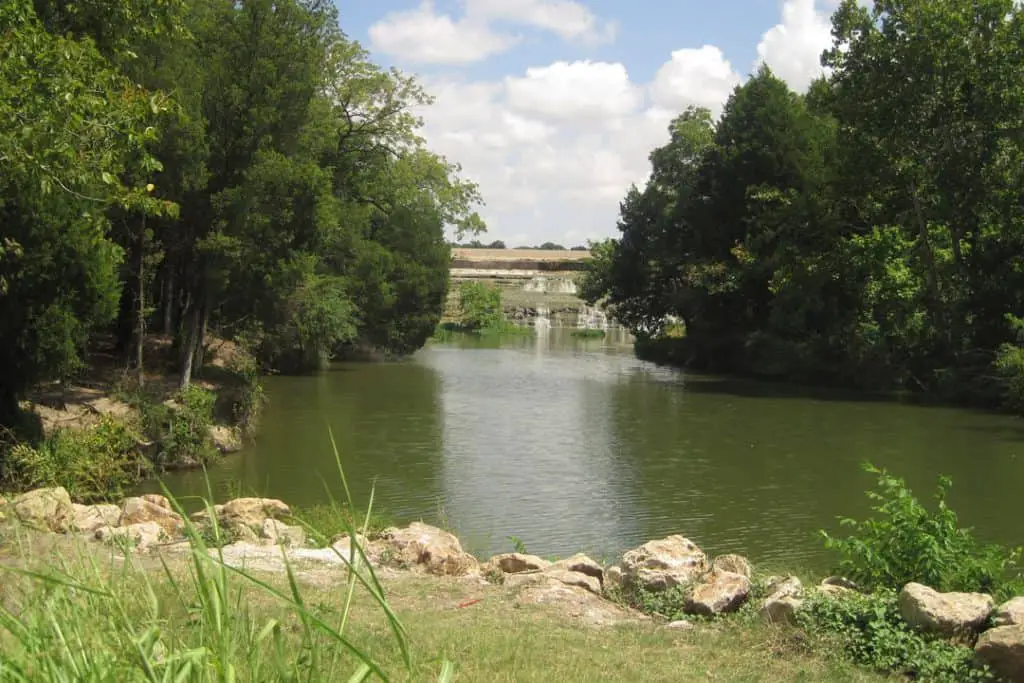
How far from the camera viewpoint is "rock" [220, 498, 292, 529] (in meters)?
10.7

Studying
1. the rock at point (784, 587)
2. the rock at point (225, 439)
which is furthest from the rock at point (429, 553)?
the rock at point (225, 439)

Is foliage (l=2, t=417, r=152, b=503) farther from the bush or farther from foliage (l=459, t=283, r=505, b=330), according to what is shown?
foliage (l=459, t=283, r=505, b=330)

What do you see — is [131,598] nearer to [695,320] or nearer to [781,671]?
[781,671]

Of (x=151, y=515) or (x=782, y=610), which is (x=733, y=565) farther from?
(x=151, y=515)

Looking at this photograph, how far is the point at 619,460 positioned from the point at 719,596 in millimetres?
12020

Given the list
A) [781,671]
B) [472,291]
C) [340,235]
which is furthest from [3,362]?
[472,291]

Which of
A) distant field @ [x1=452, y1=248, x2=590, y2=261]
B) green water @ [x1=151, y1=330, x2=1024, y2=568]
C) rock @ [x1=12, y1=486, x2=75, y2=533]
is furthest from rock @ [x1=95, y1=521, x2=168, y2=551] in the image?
distant field @ [x1=452, y1=248, x2=590, y2=261]

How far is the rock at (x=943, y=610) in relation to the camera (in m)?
6.71

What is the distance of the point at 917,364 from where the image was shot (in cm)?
3172

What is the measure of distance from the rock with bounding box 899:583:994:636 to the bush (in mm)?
938

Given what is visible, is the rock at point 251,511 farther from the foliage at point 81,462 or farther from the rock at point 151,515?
the foliage at point 81,462

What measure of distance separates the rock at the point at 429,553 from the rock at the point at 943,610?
3806 millimetres

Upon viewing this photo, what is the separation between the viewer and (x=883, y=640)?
662 cm

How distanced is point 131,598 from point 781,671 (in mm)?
4057
